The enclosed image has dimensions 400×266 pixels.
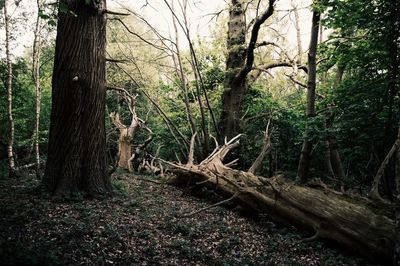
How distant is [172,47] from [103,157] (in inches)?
211

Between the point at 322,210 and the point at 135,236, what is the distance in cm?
300

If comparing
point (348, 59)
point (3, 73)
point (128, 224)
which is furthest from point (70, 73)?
point (348, 59)

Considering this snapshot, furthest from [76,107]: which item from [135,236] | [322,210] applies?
[322,210]

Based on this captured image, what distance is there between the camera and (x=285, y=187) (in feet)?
20.1

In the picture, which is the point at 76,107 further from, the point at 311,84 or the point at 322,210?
the point at 311,84

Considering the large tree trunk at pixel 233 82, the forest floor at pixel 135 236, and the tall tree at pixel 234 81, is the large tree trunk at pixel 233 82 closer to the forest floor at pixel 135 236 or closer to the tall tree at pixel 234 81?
A: the tall tree at pixel 234 81

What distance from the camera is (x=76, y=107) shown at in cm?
635

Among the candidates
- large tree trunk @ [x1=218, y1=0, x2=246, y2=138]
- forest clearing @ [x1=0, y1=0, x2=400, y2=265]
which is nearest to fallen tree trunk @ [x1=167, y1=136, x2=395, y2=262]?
forest clearing @ [x1=0, y1=0, x2=400, y2=265]

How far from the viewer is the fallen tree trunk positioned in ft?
15.3

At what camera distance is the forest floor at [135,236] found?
12.7 ft

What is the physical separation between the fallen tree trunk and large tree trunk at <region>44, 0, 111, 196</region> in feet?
9.14

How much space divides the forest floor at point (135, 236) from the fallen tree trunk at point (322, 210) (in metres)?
0.25

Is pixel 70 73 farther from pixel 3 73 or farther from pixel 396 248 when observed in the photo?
pixel 396 248

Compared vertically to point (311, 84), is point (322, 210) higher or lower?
lower
